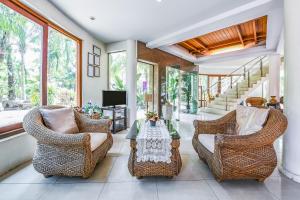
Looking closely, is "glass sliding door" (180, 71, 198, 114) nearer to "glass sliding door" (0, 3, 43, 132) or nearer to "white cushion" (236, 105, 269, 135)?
"white cushion" (236, 105, 269, 135)

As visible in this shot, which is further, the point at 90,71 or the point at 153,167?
the point at 90,71

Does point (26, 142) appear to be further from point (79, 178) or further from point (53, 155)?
point (79, 178)

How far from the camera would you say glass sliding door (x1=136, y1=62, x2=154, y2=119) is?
6.07 metres

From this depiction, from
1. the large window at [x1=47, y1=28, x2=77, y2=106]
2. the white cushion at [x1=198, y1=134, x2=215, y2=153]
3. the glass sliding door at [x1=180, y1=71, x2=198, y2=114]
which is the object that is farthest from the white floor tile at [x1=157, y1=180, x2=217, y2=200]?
the glass sliding door at [x1=180, y1=71, x2=198, y2=114]

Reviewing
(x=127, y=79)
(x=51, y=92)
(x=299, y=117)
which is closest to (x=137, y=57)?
(x=127, y=79)

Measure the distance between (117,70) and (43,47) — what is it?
8.93 ft


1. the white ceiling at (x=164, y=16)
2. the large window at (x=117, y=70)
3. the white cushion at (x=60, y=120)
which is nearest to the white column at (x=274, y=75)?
the white ceiling at (x=164, y=16)

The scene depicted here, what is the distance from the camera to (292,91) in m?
2.36

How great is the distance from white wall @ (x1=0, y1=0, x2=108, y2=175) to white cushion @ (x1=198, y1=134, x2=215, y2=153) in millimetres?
2723

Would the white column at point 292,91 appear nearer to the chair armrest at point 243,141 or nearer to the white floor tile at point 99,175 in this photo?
the chair armrest at point 243,141

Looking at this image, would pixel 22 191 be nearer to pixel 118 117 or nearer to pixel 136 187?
pixel 136 187

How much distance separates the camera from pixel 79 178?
7.66 feet

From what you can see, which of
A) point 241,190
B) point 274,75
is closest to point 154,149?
point 241,190

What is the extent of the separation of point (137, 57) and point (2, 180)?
4.37 metres
